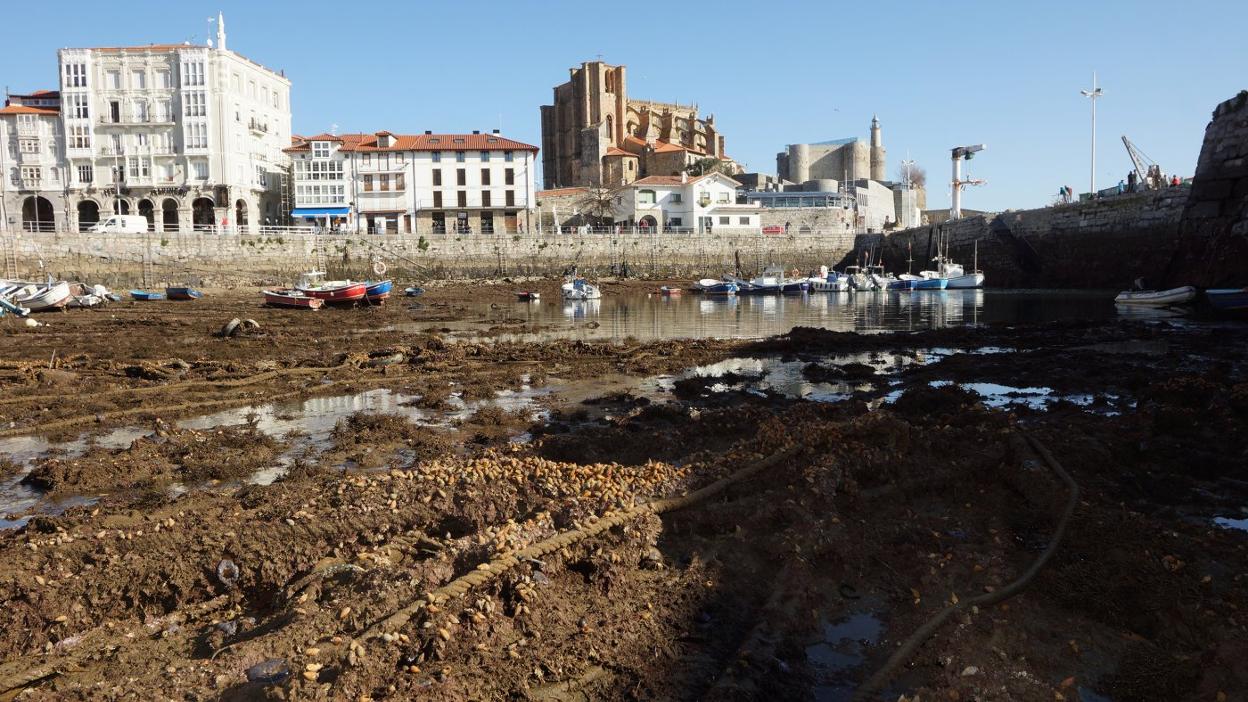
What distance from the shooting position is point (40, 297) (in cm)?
3834

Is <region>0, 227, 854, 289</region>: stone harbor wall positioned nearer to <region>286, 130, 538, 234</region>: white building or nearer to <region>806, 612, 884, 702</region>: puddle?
<region>286, 130, 538, 234</region>: white building

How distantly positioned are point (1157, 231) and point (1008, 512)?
1890 inches

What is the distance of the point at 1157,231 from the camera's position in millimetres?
47156

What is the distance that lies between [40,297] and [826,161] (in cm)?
11311

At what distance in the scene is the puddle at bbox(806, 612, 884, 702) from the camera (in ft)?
17.5

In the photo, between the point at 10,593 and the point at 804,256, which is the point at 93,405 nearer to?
the point at 10,593

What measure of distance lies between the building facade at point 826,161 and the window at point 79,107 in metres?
92.1

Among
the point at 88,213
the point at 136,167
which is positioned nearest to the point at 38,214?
the point at 88,213

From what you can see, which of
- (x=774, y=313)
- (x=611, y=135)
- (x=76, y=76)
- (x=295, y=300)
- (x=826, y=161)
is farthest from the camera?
(x=826, y=161)

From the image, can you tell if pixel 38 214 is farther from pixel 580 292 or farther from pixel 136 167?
pixel 580 292

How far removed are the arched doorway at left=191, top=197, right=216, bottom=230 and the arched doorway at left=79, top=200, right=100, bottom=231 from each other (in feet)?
25.5

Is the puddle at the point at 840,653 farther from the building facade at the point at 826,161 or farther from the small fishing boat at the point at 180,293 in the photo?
the building facade at the point at 826,161

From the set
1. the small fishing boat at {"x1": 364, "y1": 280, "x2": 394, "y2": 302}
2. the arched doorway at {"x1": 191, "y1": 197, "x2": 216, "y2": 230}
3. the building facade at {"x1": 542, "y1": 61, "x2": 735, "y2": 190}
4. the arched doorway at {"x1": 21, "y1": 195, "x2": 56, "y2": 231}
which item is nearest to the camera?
the small fishing boat at {"x1": 364, "y1": 280, "x2": 394, "y2": 302}

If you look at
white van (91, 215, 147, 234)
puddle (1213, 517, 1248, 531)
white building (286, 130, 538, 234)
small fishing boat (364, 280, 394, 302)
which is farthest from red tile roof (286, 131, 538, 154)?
puddle (1213, 517, 1248, 531)
